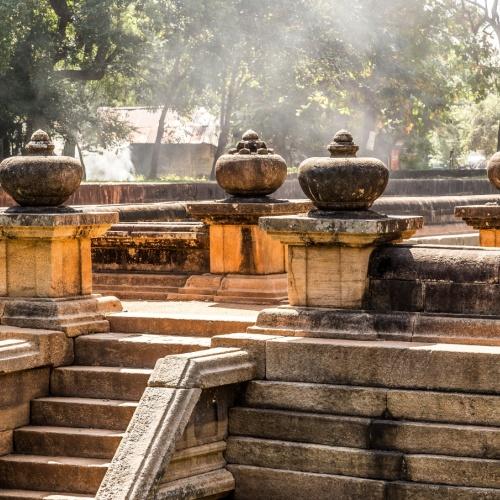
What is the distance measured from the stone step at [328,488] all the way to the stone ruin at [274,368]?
1cm

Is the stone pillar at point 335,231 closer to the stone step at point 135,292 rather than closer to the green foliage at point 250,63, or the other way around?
the stone step at point 135,292

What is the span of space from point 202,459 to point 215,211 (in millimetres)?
3553

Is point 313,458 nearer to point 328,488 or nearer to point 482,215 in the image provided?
point 328,488

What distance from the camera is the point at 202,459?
814 centimetres

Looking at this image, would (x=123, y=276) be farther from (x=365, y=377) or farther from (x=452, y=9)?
(x=452, y=9)

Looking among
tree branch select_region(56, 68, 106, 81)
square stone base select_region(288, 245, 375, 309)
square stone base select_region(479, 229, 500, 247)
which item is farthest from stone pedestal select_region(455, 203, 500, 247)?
tree branch select_region(56, 68, 106, 81)

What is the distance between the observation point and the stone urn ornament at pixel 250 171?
37.2ft

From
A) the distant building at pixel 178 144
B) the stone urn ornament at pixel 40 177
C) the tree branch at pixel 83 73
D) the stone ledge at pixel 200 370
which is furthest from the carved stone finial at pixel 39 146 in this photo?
the distant building at pixel 178 144

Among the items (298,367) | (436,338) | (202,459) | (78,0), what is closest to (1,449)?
(202,459)

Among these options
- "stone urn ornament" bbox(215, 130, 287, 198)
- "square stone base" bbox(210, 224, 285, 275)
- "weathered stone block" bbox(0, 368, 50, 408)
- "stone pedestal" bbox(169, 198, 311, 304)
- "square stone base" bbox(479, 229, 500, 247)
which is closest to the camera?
"weathered stone block" bbox(0, 368, 50, 408)

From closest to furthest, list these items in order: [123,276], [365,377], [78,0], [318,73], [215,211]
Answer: [365,377], [215,211], [123,276], [78,0], [318,73]

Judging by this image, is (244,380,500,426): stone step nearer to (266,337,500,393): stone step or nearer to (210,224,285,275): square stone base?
(266,337,500,393): stone step

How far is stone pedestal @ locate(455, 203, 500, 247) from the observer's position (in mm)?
12234

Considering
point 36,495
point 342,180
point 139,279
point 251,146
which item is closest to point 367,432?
point 342,180
